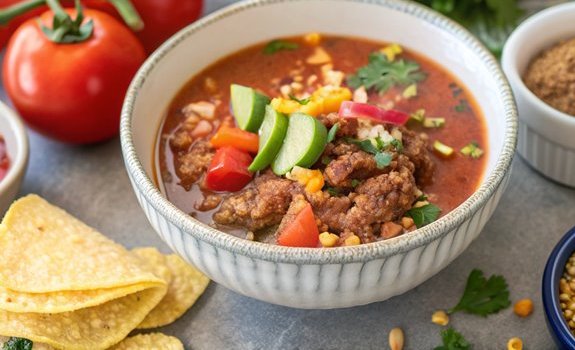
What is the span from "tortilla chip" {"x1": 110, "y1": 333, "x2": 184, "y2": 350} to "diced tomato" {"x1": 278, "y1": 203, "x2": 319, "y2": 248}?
2.49 ft

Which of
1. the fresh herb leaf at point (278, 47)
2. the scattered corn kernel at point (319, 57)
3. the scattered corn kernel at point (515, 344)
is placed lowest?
the scattered corn kernel at point (515, 344)

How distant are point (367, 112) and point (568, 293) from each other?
3.89ft

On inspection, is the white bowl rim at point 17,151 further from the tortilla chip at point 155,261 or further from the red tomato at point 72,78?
the tortilla chip at point 155,261

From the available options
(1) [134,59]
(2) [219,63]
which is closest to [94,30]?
(1) [134,59]

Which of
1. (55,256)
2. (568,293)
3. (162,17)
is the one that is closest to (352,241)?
(568,293)

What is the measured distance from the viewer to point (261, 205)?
3418mm

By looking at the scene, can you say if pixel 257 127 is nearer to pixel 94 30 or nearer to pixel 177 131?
pixel 177 131

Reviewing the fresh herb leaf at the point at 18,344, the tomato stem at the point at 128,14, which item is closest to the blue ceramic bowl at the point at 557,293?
the fresh herb leaf at the point at 18,344

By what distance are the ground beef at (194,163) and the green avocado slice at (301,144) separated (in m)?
0.37

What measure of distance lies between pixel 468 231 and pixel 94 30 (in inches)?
97.3

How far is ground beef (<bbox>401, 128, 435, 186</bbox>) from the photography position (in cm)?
364

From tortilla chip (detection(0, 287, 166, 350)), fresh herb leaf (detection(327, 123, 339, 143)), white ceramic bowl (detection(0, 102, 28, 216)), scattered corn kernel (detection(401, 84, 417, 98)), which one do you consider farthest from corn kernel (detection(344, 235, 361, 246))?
white ceramic bowl (detection(0, 102, 28, 216))

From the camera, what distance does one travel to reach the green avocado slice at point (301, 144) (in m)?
3.44

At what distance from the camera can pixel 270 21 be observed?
4477 millimetres
